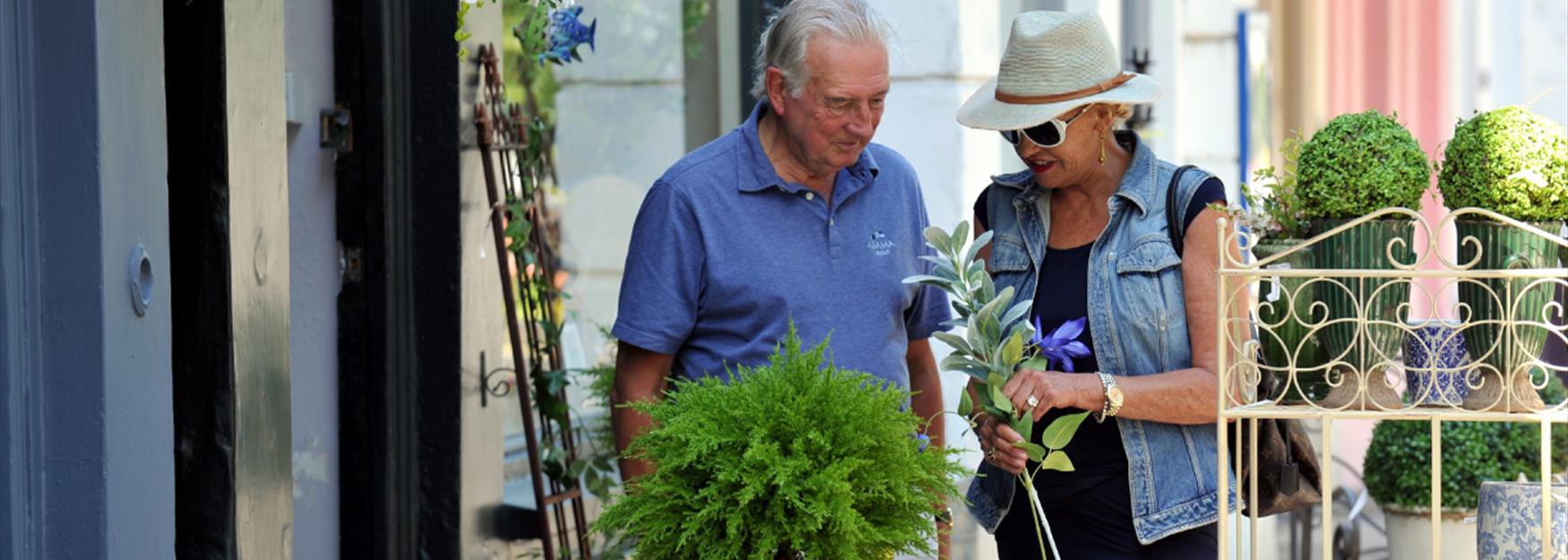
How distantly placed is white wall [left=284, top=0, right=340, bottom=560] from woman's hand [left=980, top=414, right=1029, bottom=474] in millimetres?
1443

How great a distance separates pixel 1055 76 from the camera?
9.12ft

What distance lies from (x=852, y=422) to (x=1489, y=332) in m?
0.89

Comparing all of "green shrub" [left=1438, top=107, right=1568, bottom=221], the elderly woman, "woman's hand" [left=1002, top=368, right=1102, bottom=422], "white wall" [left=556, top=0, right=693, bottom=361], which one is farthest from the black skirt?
"white wall" [left=556, top=0, right=693, bottom=361]

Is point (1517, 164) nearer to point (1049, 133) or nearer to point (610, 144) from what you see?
point (1049, 133)

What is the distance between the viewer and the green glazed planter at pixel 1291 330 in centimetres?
253

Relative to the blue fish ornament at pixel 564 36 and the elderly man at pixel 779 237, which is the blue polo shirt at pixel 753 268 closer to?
the elderly man at pixel 779 237

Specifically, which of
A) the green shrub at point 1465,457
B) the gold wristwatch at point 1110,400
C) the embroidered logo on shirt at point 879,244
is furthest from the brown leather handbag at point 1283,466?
the green shrub at point 1465,457

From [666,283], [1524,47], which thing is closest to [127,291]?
[666,283]

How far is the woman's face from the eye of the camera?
277 centimetres

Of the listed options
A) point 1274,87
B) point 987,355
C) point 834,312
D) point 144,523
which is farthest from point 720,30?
point 1274,87

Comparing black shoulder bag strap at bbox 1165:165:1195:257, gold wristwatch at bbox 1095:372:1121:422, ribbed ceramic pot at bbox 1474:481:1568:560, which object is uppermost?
black shoulder bag strap at bbox 1165:165:1195:257

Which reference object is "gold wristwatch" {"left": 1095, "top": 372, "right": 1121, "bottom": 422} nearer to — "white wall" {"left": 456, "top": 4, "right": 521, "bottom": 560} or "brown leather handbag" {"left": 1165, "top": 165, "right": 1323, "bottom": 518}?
"brown leather handbag" {"left": 1165, "top": 165, "right": 1323, "bottom": 518}

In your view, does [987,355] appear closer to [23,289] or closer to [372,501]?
[23,289]

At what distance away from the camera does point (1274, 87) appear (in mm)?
12125
